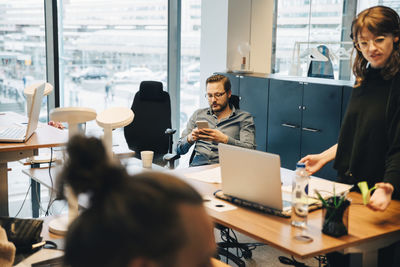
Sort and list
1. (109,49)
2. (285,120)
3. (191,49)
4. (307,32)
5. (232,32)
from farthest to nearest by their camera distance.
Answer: (307,32) → (191,49) → (109,49) → (232,32) → (285,120)

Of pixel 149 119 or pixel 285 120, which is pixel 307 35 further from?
pixel 149 119

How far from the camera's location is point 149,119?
14.4 feet

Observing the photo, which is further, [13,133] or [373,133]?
[13,133]

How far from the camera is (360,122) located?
6.98 ft

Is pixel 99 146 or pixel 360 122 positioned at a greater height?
pixel 99 146

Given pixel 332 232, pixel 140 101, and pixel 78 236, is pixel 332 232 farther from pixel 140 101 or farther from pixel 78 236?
pixel 140 101

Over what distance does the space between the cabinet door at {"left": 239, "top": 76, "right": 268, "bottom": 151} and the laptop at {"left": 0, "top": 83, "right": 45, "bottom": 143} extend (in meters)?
2.24

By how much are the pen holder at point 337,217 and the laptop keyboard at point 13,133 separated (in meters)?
2.09

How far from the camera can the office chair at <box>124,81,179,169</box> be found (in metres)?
4.37

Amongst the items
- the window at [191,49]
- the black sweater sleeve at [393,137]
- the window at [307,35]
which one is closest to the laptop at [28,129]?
the black sweater sleeve at [393,137]

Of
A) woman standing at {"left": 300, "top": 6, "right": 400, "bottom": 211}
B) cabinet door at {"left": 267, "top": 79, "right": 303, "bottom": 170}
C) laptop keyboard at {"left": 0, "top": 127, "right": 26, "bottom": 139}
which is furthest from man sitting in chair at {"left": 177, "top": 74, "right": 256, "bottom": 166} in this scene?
woman standing at {"left": 300, "top": 6, "right": 400, "bottom": 211}

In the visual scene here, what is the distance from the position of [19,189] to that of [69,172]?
4.48 m

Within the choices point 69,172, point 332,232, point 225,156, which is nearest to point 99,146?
point 69,172

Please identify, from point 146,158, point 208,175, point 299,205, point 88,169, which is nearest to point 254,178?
point 299,205
